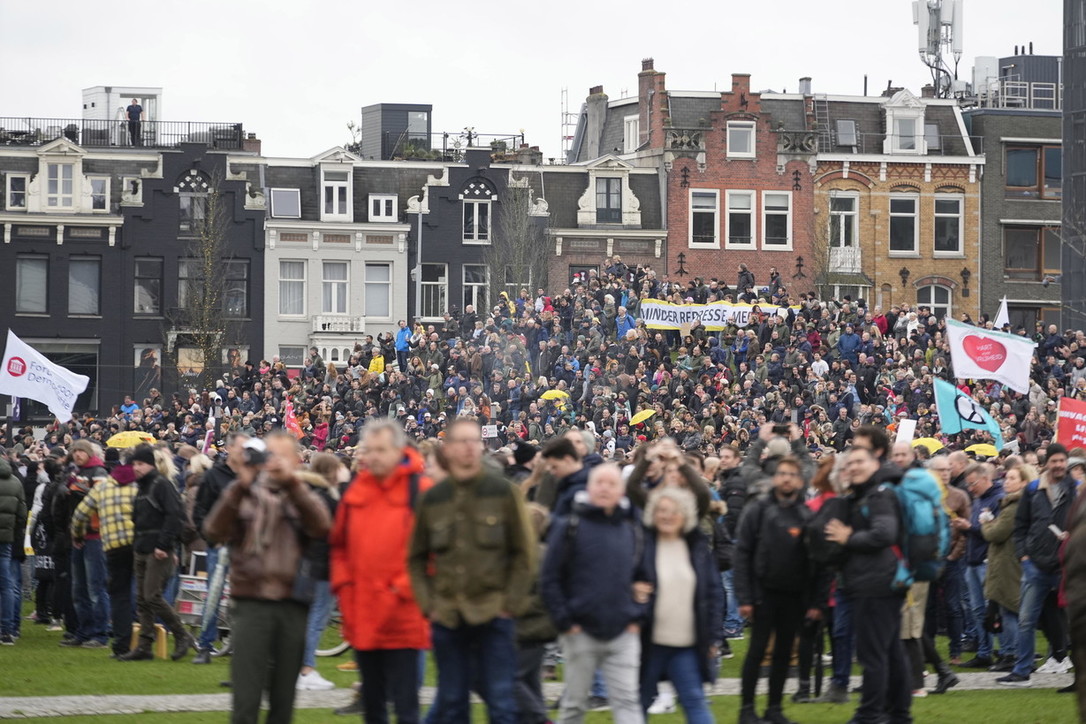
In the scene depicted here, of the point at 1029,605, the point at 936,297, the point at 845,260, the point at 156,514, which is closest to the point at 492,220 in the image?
the point at 845,260

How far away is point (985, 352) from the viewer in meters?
26.2

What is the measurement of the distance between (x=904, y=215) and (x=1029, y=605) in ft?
140

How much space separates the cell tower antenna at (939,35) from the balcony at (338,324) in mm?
21549

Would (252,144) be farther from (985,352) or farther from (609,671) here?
(609,671)

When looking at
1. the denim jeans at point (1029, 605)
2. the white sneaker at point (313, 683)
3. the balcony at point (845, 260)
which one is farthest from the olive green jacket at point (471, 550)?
the balcony at point (845, 260)

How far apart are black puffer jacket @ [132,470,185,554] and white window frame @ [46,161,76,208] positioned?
129ft

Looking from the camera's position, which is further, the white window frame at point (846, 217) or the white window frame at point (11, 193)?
the white window frame at point (846, 217)

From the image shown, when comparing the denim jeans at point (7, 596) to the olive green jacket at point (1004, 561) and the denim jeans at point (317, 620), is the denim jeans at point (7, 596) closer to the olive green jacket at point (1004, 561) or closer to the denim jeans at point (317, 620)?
the denim jeans at point (317, 620)

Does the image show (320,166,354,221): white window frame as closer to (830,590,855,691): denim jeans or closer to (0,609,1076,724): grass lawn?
(0,609,1076,724): grass lawn

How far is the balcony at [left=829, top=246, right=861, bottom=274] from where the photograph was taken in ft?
179

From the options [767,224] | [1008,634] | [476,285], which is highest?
[767,224]

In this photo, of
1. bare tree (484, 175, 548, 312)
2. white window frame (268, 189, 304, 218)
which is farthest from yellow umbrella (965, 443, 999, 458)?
white window frame (268, 189, 304, 218)

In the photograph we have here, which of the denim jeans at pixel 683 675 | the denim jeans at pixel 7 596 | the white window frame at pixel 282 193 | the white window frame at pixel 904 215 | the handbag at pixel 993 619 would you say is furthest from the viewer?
the white window frame at pixel 904 215

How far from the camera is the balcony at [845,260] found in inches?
2152
